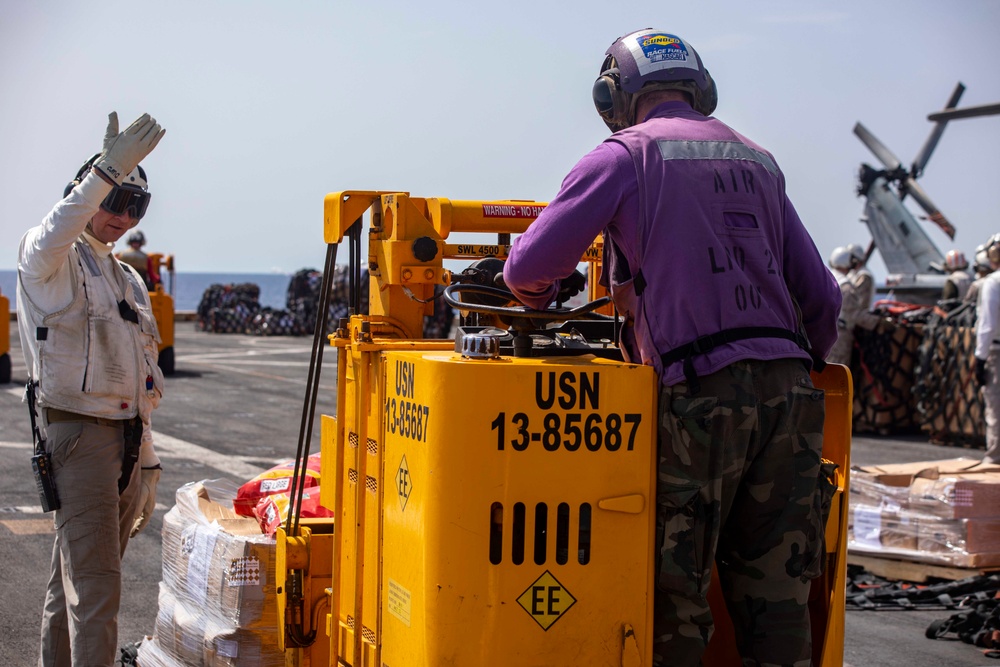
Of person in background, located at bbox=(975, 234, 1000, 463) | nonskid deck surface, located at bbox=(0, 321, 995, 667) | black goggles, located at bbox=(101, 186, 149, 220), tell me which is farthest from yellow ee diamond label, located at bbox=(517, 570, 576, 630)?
person in background, located at bbox=(975, 234, 1000, 463)

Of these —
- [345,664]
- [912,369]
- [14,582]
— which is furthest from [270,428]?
[345,664]

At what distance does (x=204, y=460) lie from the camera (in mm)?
10453

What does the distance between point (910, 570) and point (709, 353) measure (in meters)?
4.65

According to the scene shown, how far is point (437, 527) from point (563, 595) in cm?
38

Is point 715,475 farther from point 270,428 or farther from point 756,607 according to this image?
point 270,428

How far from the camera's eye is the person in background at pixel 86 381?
4160mm

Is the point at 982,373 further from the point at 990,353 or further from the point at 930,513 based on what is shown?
the point at 930,513

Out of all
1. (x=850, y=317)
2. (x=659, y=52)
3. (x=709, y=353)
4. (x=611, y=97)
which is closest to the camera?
(x=709, y=353)

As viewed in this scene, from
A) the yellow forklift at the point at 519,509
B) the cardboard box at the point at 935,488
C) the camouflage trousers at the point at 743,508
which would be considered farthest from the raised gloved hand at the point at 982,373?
the camouflage trousers at the point at 743,508

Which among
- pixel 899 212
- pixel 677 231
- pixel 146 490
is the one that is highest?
pixel 899 212

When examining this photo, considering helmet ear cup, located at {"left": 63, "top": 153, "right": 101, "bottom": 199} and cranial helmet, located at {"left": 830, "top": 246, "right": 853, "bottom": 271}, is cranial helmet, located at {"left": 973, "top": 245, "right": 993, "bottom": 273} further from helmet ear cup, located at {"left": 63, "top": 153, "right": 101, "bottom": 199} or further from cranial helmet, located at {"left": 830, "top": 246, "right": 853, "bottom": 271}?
helmet ear cup, located at {"left": 63, "top": 153, "right": 101, "bottom": 199}

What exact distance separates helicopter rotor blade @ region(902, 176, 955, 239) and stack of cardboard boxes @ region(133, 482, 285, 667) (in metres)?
40.6

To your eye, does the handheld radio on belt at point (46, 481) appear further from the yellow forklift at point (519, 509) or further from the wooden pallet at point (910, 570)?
the wooden pallet at point (910, 570)

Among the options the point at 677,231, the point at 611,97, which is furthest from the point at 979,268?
the point at 677,231
